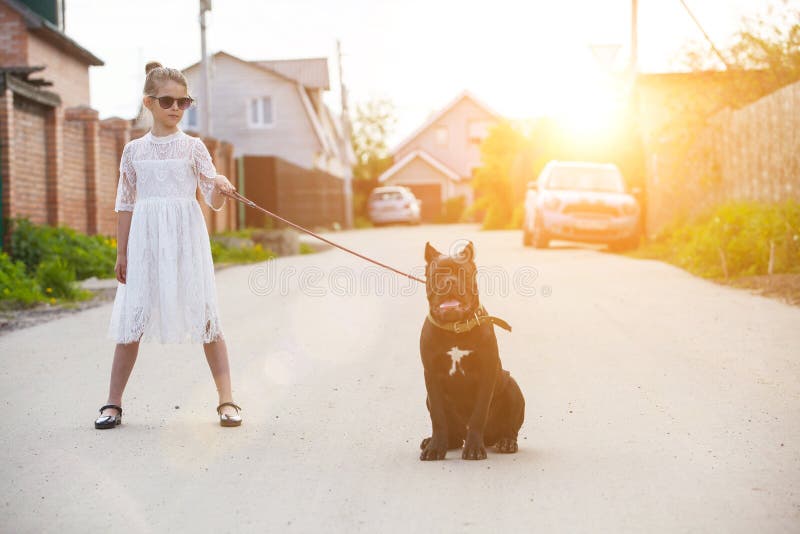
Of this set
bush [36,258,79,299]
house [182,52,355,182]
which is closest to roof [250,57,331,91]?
house [182,52,355,182]

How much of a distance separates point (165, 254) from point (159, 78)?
3.02 ft

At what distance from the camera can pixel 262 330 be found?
9.71 metres

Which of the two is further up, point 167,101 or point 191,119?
point 191,119

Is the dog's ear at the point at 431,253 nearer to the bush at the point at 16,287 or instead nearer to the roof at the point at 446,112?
the bush at the point at 16,287

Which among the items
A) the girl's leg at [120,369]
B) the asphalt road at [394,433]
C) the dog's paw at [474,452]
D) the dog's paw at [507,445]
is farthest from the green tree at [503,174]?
the dog's paw at [474,452]

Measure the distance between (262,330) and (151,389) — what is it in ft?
9.78

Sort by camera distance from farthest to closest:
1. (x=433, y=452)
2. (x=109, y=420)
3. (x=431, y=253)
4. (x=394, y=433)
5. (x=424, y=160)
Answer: (x=424, y=160) → (x=109, y=420) → (x=394, y=433) → (x=433, y=452) → (x=431, y=253)

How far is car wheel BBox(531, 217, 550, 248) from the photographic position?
69.1ft

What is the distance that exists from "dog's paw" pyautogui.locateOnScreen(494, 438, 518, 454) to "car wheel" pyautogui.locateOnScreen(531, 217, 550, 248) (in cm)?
1626

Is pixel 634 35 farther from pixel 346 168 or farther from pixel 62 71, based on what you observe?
pixel 346 168

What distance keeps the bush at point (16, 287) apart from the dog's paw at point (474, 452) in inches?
311

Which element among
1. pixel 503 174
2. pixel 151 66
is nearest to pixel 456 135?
pixel 503 174

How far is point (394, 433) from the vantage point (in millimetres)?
5410

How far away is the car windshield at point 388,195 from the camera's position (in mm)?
51094
